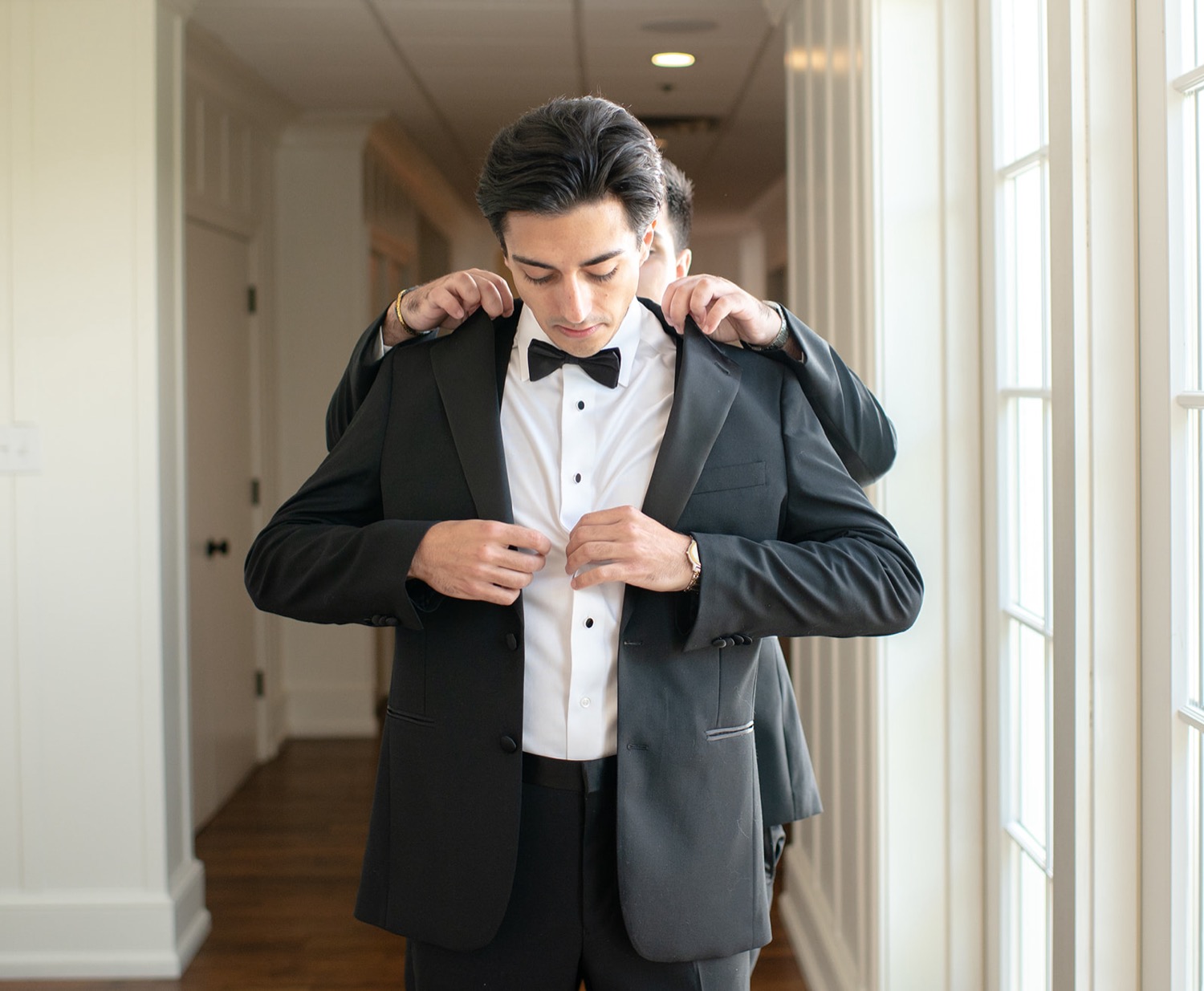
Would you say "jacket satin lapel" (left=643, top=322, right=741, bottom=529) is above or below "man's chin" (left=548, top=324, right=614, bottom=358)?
below

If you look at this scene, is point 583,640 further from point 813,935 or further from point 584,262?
point 813,935

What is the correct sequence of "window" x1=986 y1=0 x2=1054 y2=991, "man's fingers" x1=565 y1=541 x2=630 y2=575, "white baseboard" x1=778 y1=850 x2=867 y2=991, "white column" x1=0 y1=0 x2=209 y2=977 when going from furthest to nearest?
"white column" x1=0 y1=0 x2=209 y2=977 < "white baseboard" x1=778 y1=850 x2=867 y2=991 < "window" x1=986 y1=0 x2=1054 y2=991 < "man's fingers" x1=565 y1=541 x2=630 y2=575

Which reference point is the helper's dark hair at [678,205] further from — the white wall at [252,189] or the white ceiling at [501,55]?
the white wall at [252,189]

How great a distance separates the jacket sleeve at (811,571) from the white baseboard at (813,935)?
59.3 inches

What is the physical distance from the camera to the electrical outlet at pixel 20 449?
3.07 metres

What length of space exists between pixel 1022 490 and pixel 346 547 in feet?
4.27

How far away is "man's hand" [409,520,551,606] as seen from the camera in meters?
1.24

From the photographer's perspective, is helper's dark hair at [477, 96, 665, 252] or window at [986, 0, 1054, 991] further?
window at [986, 0, 1054, 991]

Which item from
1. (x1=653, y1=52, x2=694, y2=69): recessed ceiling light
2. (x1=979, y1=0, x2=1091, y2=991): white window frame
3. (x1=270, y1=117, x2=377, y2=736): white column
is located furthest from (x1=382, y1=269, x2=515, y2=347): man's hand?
(x1=270, y1=117, x2=377, y2=736): white column

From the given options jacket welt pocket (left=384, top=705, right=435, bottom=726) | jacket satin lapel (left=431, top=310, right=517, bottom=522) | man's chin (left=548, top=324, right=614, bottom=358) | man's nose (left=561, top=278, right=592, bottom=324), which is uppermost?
man's nose (left=561, top=278, right=592, bottom=324)

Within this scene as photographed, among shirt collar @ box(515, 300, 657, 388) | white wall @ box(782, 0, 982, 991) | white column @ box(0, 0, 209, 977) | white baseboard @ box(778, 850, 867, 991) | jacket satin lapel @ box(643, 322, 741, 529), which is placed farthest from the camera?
white column @ box(0, 0, 209, 977)

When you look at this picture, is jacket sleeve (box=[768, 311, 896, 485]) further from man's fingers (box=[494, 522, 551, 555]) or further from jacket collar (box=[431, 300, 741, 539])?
man's fingers (box=[494, 522, 551, 555])

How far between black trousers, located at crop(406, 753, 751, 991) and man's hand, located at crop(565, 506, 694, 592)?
258 millimetres

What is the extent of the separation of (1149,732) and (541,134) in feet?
3.64
